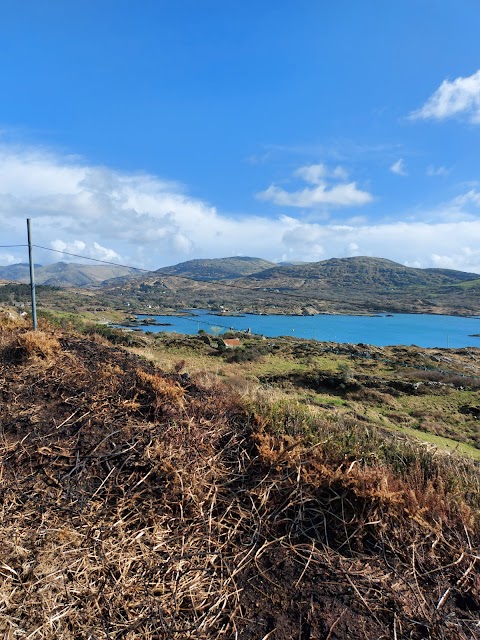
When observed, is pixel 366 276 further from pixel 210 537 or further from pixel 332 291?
pixel 210 537

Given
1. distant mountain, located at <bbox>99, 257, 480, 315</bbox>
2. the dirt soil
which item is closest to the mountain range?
distant mountain, located at <bbox>99, 257, 480, 315</bbox>

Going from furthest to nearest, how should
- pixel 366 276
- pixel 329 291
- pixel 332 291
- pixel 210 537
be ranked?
pixel 366 276 → pixel 332 291 → pixel 329 291 → pixel 210 537

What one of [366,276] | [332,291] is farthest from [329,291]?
[366,276]

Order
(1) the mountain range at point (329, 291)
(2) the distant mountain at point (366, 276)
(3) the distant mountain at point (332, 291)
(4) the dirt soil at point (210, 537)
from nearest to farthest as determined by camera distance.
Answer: (4) the dirt soil at point (210, 537) → (1) the mountain range at point (329, 291) → (3) the distant mountain at point (332, 291) → (2) the distant mountain at point (366, 276)

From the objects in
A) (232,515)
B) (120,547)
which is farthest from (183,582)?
(232,515)

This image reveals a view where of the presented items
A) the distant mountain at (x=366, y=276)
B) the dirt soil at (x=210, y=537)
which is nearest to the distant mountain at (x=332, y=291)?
the distant mountain at (x=366, y=276)

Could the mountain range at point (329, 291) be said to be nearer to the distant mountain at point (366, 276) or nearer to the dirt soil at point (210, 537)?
the distant mountain at point (366, 276)

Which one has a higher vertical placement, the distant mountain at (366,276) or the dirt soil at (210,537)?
the distant mountain at (366,276)

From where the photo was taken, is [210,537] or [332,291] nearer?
[210,537]

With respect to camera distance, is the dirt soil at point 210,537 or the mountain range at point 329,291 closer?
the dirt soil at point 210,537

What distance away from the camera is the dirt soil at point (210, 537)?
6.81 feet

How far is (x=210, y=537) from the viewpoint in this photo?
2729 millimetres

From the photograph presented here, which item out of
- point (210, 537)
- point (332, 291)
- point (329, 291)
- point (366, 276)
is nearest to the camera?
point (210, 537)

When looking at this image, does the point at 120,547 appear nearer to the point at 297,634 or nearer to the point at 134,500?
the point at 134,500
